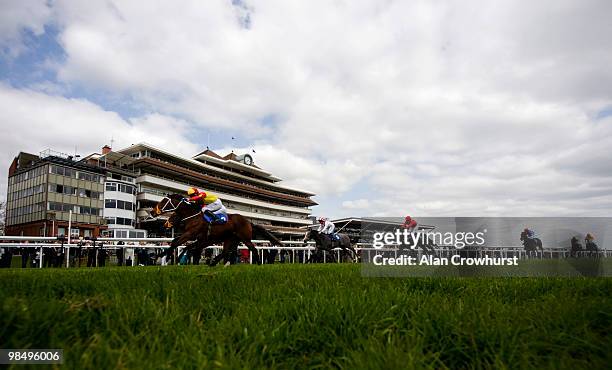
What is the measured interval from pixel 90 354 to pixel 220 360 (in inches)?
25.4

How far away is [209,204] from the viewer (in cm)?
1190

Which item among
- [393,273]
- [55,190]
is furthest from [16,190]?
[393,273]

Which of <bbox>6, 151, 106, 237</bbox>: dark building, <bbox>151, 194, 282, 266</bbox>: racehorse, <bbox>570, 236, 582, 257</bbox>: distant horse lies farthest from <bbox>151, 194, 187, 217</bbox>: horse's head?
<bbox>6, 151, 106, 237</bbox>: dark building

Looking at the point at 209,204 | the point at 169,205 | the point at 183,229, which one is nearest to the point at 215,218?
the point at 209,204

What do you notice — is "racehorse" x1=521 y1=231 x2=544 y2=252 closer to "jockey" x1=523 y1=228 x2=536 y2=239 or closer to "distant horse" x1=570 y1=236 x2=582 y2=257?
"jockey" x1=523 y1=228 x2=536 y2=239

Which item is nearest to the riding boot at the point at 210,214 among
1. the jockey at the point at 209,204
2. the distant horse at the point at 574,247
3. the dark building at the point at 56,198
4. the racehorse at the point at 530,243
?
the jockey at the point at 209,204

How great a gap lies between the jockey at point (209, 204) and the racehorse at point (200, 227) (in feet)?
0.59

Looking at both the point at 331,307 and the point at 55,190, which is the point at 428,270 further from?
the point at 55,190

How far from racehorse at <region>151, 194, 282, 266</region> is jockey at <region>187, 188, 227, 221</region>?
18 cm

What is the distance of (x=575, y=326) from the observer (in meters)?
2.39

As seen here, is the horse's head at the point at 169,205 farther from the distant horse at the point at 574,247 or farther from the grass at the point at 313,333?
the distant horse at the point at 574,247

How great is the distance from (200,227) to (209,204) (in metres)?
0.87

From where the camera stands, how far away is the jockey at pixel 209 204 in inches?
460

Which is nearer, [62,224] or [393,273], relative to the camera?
[393,273]
